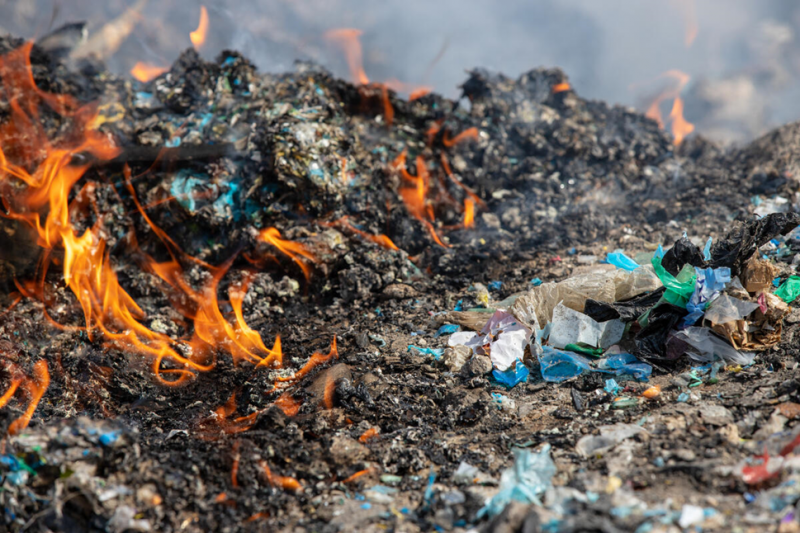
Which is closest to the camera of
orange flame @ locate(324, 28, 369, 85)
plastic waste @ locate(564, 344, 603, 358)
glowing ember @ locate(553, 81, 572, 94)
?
plastic waste @ locate(564, 344, 603, 358)

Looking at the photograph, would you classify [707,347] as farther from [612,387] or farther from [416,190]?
[416,190]

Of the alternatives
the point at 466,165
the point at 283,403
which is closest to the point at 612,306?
the point at 283,403

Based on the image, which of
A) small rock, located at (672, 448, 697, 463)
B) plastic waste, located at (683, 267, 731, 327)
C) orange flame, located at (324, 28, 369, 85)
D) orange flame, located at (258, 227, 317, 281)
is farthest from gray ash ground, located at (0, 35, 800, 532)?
orange flame, located at (324, 28, 369, 85)

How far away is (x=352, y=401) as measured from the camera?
132 inches

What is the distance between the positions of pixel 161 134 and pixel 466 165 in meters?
4.57

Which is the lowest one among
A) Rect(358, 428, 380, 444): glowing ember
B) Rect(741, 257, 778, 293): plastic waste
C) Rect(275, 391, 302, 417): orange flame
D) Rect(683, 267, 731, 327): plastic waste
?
Rect(358, 428, 380, 444): glowing ember

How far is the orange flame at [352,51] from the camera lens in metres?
8.17

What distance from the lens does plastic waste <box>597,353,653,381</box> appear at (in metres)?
3.25

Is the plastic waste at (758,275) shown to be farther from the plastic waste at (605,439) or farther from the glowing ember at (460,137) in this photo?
the glowing ember at (460,137)

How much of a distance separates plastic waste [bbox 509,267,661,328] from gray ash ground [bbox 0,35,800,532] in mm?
680

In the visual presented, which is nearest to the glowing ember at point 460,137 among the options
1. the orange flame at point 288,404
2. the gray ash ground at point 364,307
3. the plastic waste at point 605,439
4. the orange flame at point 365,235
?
the gray ash ground at point 364,307

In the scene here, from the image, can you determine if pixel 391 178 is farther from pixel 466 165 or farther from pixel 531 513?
pixel 531 513

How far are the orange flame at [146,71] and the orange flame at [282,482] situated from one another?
22.6 feet

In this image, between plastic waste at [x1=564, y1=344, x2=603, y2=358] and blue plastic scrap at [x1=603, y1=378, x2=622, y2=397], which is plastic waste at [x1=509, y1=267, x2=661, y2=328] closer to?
plastic waste at [x1=564, y1=344, x2=603, y2=358]
